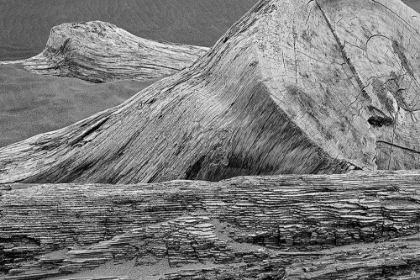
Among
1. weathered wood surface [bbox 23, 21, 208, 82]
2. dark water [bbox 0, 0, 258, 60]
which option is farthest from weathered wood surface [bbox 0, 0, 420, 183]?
dark water [bbox 0, 0, 258, 60]

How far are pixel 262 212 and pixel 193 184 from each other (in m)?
0.37

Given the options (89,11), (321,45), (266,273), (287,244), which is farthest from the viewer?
(89,11)

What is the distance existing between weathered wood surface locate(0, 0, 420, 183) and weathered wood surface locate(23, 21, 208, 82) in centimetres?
332

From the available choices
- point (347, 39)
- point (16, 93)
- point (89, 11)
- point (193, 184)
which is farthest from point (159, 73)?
point (89, 11)

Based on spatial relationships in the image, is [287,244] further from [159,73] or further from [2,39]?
[2,39]

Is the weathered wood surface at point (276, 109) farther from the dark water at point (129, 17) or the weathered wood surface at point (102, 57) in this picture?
the dark water at point (129, 17)

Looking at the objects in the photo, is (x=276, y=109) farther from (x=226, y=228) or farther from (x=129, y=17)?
(x=129, y=17)

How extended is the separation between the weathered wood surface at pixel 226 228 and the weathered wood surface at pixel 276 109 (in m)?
0.28

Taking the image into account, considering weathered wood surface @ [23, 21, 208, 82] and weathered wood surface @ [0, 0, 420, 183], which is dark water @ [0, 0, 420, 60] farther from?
weathered wood surface @ [0, 0, 420, 183]

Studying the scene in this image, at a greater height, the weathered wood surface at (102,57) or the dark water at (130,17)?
the dark water at (130,17)

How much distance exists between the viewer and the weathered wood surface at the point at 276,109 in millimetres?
2596

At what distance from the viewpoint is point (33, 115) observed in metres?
5.19

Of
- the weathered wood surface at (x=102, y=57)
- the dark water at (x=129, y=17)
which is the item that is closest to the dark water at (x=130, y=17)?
the dark water at (x=129, y=17)

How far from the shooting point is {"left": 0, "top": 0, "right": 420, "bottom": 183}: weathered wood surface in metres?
2.60
